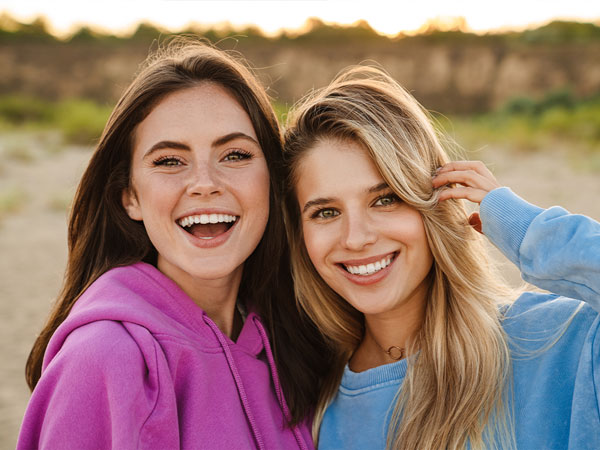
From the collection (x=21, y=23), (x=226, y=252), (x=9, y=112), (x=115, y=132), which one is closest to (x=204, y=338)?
(x=226, y=252)

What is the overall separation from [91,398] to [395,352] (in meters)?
1.36

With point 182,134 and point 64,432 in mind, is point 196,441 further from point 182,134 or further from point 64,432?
point 182,134

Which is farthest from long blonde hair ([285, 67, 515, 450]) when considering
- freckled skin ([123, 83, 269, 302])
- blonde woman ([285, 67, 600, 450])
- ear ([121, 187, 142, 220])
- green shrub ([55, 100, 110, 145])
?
green shrub ([55, 100, 110, 145])

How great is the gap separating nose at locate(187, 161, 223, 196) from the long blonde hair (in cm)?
44

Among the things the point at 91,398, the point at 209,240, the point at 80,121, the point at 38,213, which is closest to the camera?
the point at 91,398

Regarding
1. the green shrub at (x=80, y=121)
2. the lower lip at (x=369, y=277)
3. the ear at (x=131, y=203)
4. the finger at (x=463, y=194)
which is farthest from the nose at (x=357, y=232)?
the green shrub at (x=80, y=121)

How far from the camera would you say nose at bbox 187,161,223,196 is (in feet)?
7.63

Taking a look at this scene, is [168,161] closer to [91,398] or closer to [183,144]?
[183,144]

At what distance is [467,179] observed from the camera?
97.0 inches

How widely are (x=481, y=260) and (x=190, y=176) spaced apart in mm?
1286

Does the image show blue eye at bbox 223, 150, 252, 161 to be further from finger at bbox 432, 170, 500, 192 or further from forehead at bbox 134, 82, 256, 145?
finger at bbox 432, 170, 500, 192

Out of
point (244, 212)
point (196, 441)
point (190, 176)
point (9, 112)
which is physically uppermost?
point (9, 112)

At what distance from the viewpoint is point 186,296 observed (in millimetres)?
2396

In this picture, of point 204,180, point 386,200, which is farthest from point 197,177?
point 386,200
